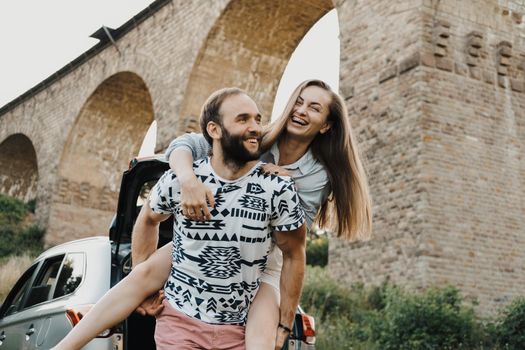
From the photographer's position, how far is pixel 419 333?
843 cm

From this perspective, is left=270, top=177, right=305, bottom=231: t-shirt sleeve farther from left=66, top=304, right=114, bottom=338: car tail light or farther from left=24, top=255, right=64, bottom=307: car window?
left=24, top=255, right=64, bottom=307: car window

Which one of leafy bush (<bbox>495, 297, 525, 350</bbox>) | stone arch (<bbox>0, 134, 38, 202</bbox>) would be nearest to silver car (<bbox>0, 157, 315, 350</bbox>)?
leafy bush (<bbox>495, 297, 525, 350</bbox>)

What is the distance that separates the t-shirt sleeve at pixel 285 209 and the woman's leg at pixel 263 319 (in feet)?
0.98

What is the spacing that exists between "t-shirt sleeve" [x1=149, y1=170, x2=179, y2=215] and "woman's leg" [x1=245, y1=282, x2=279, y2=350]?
1.67 ft

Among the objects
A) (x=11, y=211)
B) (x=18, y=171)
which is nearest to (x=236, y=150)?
(x=11, y=211)

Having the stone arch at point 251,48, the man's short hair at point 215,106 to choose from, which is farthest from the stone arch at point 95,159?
the man's short hair at point 215,106

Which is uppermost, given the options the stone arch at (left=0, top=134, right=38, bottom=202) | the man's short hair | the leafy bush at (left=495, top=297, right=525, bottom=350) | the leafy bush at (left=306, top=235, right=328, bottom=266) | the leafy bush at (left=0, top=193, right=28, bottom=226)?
the stone arch at (left=0, top=134, right=38, bottom=202)

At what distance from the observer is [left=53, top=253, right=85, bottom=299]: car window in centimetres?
431

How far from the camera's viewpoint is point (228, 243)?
2.63 m

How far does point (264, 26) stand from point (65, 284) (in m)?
13.6

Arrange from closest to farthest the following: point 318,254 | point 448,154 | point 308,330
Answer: point 308,330, point 448,154, point 318,254

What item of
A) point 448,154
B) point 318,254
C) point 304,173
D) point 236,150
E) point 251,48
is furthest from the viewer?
point 318,254

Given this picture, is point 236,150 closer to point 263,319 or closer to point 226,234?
point 226,234

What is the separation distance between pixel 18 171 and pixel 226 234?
2963 cm
